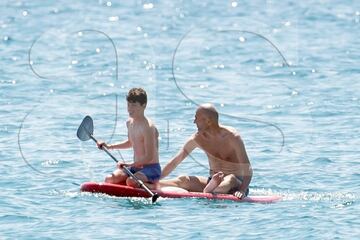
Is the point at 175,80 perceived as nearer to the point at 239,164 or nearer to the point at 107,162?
the point at 107,162

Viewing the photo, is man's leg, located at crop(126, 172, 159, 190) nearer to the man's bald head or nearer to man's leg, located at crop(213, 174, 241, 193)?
man's leg, located at crop(213, 174, 241, 193)

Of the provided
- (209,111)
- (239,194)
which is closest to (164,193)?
(239,194)

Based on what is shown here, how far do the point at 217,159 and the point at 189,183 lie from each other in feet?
1.27

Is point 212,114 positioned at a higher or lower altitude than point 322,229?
higher

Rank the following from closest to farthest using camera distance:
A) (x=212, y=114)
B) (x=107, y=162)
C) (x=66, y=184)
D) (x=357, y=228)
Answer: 1. (x=357, y=228)
2. (x=212, y=114)
3. (x=66, y=184)
4. (x=107, y=162)

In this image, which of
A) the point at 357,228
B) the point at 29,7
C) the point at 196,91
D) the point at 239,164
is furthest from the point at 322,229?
the point at 29,7

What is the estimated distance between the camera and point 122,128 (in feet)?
59.6

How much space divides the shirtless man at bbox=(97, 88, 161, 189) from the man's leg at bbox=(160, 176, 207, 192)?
126mm

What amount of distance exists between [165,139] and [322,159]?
2.52 m

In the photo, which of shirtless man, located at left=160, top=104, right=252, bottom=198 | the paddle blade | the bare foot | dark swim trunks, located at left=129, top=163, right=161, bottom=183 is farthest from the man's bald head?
the paddle blade

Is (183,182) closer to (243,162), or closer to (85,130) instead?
(243,162)

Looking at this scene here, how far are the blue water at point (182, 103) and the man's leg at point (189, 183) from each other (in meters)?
0.35

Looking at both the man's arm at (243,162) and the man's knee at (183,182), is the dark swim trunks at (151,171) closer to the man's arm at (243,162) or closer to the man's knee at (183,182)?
the man's knee at (183,182)

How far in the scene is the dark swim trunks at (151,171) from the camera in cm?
1349
